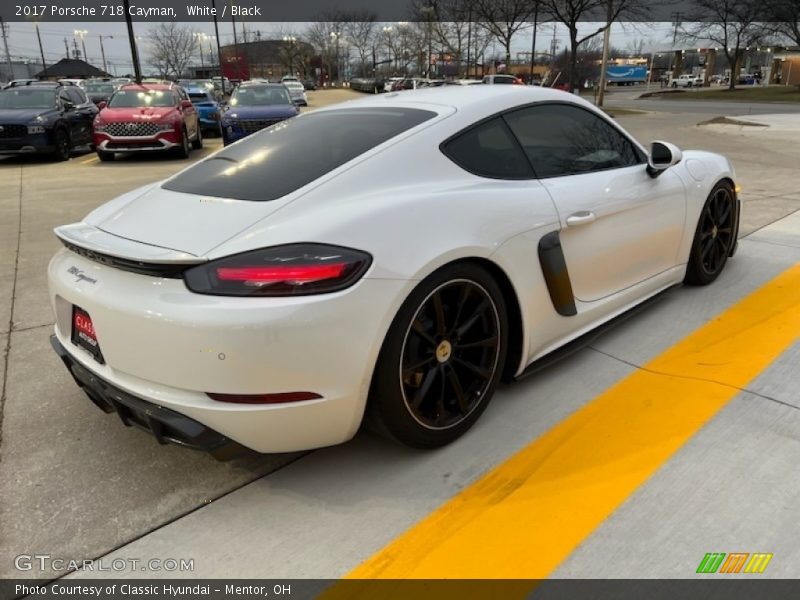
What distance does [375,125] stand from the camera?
2787mm

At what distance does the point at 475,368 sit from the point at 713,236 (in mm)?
2675

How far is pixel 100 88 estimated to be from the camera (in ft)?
77.4

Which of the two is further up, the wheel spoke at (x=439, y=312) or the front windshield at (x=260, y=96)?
the front windshield at (x=260, y=96)

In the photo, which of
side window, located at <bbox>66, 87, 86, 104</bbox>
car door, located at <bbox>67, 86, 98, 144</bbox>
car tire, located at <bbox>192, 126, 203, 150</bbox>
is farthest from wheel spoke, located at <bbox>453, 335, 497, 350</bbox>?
side window, located at <bbox>66, 87, 86, 104</bbox>

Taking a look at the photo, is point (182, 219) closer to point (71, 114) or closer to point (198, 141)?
point (71, 114)

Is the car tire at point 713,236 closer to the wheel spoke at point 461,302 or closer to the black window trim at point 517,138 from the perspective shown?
the black window trim at point 517,138

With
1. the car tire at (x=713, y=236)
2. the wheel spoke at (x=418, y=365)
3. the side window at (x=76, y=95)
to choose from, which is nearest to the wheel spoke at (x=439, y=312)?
the wheel spoke at (x=418, y=365)

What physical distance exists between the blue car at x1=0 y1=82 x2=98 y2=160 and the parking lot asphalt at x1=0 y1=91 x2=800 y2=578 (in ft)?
34.6

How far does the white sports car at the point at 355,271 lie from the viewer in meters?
2.00

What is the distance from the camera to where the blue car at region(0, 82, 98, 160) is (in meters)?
11.9

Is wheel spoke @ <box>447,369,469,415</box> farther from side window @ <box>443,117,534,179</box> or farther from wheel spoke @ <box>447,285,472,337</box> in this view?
side window @ <box>443,117,534,179</box>

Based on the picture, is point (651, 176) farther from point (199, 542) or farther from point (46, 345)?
point (46, 345)

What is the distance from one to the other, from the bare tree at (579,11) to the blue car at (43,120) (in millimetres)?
17603
